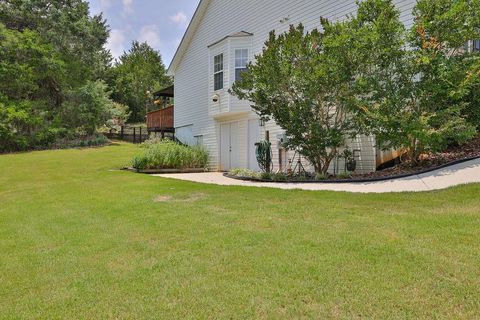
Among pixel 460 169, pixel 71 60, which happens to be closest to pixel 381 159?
pixel 460 169

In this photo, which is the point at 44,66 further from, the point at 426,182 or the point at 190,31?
the point at 426,182

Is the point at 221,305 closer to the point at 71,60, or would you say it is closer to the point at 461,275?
the point at 461,275

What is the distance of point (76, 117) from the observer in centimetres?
2734

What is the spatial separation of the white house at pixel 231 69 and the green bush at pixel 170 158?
1.10 meters

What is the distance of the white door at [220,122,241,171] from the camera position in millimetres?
15086

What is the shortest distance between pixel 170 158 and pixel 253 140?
316cm

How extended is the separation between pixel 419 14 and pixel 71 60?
26.6 metres

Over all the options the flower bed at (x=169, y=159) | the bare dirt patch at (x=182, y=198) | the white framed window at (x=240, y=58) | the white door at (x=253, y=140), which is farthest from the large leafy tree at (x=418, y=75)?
the flower bed at (x=169, y=159)

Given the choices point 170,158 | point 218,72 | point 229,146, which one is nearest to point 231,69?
point 218,72

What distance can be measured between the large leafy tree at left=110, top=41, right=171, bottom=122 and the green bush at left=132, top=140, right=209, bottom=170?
29.8 meters

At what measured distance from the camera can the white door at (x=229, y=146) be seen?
15.1 meters

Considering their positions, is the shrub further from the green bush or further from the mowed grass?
the mowed grass

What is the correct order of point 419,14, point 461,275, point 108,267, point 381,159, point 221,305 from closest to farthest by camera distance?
point 221,305, point 461,275, point 108,267, point 419,14, point 381,159

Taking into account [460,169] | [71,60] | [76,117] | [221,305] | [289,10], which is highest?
[71,60]
